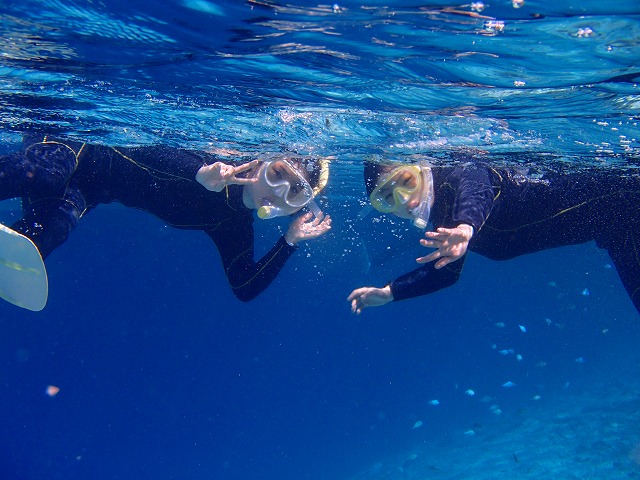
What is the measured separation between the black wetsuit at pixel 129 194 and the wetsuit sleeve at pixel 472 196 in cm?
319

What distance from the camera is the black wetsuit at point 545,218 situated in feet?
22.3

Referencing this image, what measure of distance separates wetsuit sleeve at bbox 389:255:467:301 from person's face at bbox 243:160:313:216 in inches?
73.7

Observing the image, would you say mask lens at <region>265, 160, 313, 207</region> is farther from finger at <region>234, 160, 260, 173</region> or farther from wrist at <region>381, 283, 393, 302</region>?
wrist at <region>381, 283, 393, 302</region>

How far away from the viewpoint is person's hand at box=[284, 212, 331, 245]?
7.68m

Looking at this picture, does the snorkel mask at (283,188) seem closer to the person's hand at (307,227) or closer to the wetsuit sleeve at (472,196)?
the person's hand at (307,227)

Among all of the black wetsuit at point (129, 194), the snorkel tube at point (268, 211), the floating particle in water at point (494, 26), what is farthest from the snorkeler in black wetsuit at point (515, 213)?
the black wetsuit at point (129, 194)

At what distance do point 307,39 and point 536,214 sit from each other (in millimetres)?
4375

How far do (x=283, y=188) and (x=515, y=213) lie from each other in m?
3.63

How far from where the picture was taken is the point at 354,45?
231 inches

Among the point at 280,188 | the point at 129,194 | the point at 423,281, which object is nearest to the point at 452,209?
the point at 423,281

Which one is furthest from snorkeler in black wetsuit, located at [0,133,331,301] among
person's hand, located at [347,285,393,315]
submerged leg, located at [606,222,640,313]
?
submerged leg, located at [606,222,640,313]

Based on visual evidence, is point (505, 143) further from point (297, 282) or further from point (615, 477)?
point (297, 282)

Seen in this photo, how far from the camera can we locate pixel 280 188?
6.49 meters

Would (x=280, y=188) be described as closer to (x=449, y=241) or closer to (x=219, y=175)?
(x=219, y=175)
